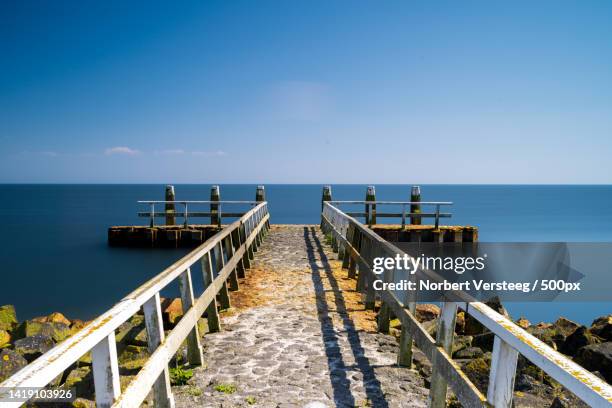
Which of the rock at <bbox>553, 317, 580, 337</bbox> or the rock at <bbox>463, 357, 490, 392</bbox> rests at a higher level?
the rock at <bbox>463, 357, 490, 392</bbox>

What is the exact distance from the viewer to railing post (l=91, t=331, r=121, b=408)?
2449 mm

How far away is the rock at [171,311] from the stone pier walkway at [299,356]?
3.32 ft

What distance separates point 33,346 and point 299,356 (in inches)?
224

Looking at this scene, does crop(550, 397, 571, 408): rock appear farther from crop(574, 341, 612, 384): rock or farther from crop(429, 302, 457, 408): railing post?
crop(574, 341, 612, 384): rock

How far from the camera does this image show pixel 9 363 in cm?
668

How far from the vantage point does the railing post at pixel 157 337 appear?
3.51 meters

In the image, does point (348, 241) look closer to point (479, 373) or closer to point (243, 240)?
point (243, 240)

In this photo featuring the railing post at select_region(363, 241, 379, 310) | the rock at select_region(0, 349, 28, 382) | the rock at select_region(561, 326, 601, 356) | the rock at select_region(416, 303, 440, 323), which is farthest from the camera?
the rock at select_region(416, 303, 440, 323)

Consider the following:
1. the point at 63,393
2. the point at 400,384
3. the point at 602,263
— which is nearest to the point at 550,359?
the point at 400,384

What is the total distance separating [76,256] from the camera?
94.8 feet

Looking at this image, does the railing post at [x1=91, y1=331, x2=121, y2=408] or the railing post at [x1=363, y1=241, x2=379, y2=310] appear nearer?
the railing post at [x1=91, y1=331, x2=121, y2=408]

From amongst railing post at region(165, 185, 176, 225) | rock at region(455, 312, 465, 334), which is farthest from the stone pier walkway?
railing post at region(165, 185, 176, 225)

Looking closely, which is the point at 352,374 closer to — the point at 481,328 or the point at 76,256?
the point at 481,328

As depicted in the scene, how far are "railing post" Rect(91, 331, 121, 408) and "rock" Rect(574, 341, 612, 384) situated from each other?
7651 mm
